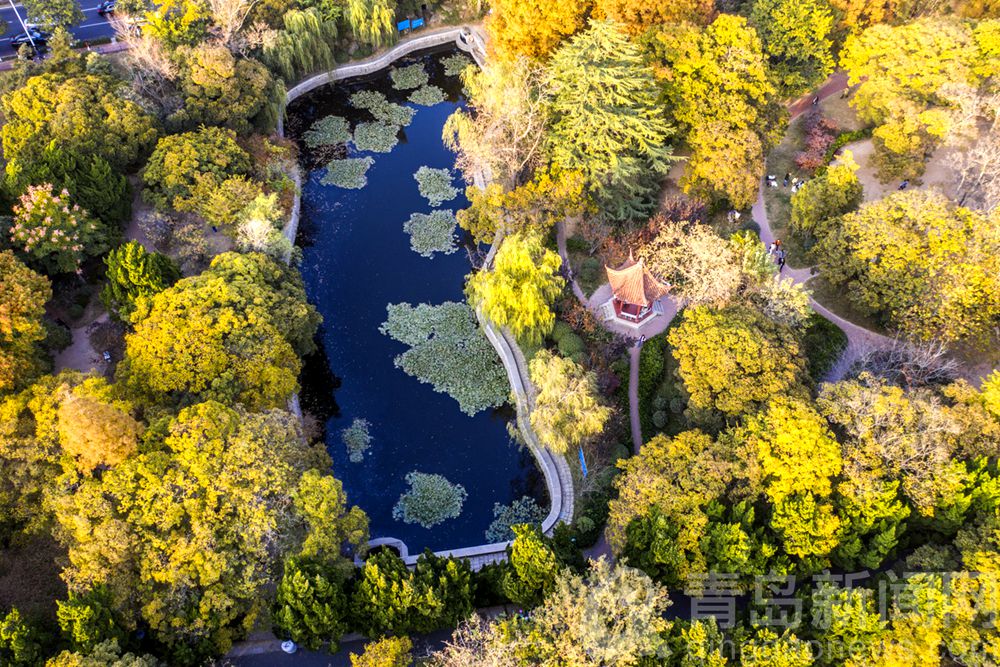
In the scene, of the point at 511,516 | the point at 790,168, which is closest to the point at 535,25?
the point at 790,168

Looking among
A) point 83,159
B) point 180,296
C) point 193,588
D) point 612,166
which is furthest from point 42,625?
point 612,166

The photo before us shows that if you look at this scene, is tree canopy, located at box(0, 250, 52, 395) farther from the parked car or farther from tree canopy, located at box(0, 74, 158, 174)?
the parked car

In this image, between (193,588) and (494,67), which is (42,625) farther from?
(494,67)

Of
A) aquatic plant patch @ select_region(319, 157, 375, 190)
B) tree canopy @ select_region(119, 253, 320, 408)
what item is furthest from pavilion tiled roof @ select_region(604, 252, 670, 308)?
aquatic plant patch @ select_region(319, 157, 375, 190)

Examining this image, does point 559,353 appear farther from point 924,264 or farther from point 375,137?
point 375,137

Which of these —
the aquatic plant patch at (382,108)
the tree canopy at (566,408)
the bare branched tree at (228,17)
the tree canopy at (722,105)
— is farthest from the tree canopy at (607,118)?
the bare branched tree at (228,17)

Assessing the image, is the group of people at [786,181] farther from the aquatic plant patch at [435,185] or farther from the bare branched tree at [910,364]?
the aquatic plant patch at [435,185]
